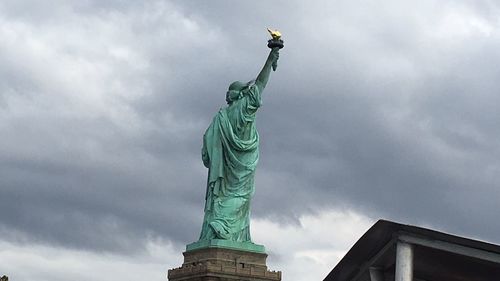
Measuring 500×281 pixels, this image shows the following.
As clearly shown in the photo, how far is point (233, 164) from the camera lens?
1603 inches

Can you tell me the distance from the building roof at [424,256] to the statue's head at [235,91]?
3027 cm

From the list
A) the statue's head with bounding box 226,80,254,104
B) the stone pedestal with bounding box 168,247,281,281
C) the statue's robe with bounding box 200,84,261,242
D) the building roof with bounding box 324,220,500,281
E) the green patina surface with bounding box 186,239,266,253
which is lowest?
the building roof with bounding box 324,220,500,281


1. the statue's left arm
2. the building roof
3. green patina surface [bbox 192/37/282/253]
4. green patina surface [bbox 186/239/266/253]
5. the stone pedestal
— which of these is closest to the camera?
the building roof

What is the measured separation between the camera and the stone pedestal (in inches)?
1464

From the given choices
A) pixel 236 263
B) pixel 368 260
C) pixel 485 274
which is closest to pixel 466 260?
pixel 485 274

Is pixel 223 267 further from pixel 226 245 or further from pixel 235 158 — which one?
pixel 235 158

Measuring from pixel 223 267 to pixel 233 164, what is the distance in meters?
5.19

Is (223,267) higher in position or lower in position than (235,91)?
lower

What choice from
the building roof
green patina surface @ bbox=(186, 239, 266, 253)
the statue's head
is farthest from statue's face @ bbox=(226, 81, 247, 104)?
the building roof

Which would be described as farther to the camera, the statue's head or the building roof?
the statue's head

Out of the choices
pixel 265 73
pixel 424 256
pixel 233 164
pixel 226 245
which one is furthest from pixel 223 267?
pixel 424 256

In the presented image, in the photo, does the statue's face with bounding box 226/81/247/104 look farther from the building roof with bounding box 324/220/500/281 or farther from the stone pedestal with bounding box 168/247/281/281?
the building roof with bounding box 324/220/500/281

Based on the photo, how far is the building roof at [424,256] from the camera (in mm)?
8828

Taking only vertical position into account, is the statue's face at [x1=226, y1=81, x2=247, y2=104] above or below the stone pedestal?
above
